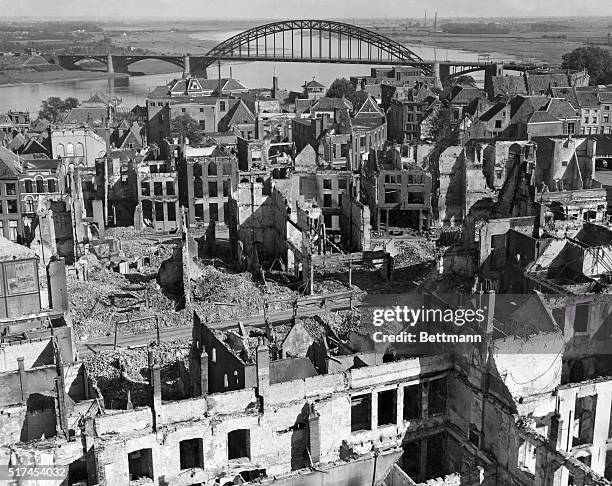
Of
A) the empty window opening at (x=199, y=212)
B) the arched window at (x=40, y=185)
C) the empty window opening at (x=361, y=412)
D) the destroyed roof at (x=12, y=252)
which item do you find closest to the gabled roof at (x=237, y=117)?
the empty window opening at (x=199, y=212)

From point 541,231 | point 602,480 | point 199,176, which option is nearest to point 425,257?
point 541,231

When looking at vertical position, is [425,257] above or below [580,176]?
below

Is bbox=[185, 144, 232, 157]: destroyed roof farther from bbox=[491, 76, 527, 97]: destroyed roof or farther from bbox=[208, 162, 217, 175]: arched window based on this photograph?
bbox=[491, 76, 527, 97]: destroyed roof

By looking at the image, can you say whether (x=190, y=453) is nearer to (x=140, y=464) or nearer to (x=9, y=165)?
(x=140, y=464)

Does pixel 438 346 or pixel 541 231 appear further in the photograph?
pixel 541 231

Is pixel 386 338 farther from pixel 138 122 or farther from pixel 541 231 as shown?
pixel 138 122

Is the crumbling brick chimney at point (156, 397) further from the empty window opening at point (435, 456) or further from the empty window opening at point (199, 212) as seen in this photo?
the empty window opening at point (199, 212)

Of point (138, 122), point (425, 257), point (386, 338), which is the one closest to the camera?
point (386, 338)
